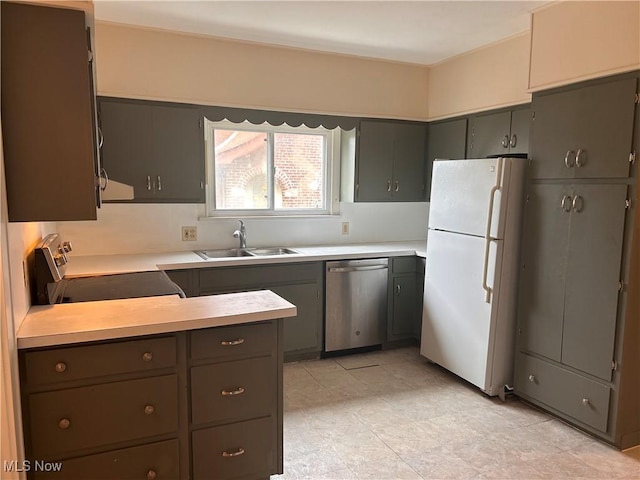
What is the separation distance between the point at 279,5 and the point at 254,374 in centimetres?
218

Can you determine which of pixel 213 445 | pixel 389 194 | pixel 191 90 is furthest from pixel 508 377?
pixel 191 90

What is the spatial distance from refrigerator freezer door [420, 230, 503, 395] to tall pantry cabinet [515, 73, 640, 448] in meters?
0.23

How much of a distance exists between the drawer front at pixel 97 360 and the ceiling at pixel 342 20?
6.93 ft

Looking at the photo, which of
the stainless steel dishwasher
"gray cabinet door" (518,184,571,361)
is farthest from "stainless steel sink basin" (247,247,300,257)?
"gray cabinet door" (518,184,571,361)

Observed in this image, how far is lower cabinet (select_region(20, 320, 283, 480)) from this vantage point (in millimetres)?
Result: 1630

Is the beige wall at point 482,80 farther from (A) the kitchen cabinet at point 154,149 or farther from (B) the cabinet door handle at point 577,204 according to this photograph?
(A) the kitchen cabinet at point 154,149

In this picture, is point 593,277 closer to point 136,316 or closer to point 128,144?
point 136,316

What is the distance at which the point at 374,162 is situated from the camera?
13.3ft

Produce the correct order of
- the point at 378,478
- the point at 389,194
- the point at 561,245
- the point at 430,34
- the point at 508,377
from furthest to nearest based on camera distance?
the point at 389,194, the point at 430,34, the point at 508,377, the point at 561,245, the point at 378,478

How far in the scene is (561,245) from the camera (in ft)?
8.82

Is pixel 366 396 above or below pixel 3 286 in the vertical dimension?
below

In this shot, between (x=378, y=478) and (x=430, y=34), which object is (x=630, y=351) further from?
(x=430, y=34)

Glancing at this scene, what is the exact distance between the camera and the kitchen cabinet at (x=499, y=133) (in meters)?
3.28

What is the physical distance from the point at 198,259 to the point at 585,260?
8.02 ft
